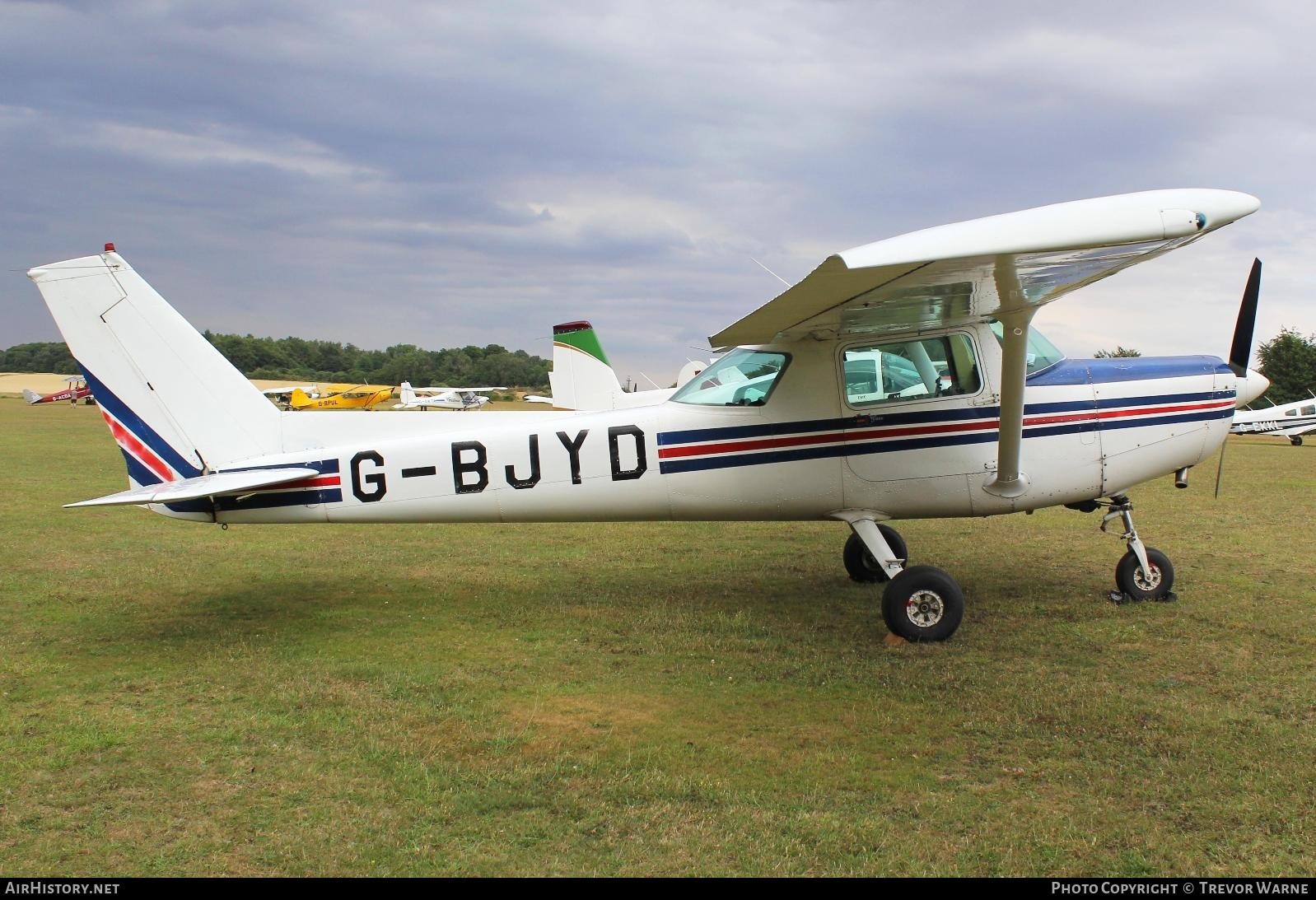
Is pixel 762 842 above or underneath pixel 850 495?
underneath

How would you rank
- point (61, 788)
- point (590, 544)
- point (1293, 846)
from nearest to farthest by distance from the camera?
point (1293, 846) < point (61, 788) < point (590, 544)

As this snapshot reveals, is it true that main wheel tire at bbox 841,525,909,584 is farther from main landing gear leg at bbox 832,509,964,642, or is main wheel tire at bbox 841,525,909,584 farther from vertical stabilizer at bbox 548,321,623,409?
vertical stabilizer at bbox 548,321,623,409

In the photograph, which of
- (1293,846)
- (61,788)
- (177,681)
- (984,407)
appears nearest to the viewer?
(1293,846)

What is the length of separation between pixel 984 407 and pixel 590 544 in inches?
208

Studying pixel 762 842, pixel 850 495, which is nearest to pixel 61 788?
pixel 762 842

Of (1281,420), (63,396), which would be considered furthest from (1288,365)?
(63,396)

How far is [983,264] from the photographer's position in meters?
5.08

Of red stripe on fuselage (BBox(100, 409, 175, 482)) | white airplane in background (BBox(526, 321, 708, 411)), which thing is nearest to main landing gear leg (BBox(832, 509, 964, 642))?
red stripe on fuselage (BBox(100, 409, 175, 482))

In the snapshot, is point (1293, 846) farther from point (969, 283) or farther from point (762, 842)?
→ point (969, 283)

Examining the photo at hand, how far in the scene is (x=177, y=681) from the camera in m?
5.62

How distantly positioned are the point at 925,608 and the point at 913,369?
5.91 feet

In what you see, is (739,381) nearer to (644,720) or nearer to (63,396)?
(644,720)

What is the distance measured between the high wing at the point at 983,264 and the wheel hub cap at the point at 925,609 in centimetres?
197

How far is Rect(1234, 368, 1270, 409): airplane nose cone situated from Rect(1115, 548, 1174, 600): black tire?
1.40 m
